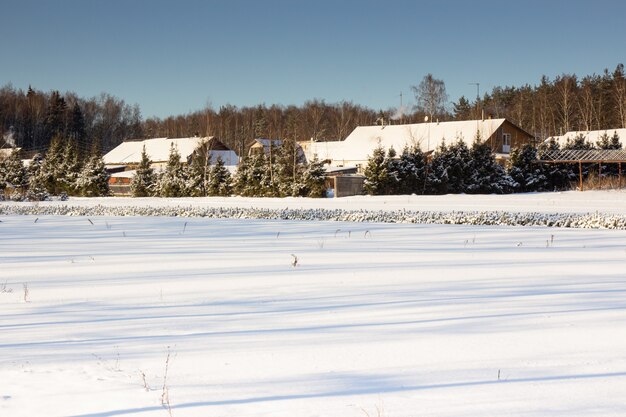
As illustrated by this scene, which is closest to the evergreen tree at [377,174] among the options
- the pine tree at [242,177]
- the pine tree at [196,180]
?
the pine tree at [242,177]

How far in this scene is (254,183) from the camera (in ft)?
149

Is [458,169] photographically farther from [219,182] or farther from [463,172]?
[219,182]

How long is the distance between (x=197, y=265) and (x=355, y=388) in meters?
6.87

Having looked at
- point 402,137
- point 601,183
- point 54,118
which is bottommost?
point 601,183

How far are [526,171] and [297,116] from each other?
64.8 metres

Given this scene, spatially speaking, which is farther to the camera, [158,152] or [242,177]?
[158,152]

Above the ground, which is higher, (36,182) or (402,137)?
(402,137)

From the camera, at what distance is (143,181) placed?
5050 centimetres

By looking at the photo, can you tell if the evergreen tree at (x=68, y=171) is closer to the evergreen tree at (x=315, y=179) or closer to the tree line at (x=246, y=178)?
the tree line at (x=246, y=178)

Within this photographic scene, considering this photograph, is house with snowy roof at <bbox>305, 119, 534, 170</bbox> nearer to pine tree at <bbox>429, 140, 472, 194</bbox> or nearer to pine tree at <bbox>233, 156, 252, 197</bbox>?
pine tree at <bbox>429, 140, 472, 194</bbox>

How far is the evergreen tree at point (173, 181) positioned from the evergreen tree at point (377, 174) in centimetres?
1455

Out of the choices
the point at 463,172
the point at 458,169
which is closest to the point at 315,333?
the point at 458,169

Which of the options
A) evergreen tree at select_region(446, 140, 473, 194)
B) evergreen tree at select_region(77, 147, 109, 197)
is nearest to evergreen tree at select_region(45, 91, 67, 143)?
evergreen tree at select_region(77, 147, 109, 197)

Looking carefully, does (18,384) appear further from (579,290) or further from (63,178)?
(63,178)
